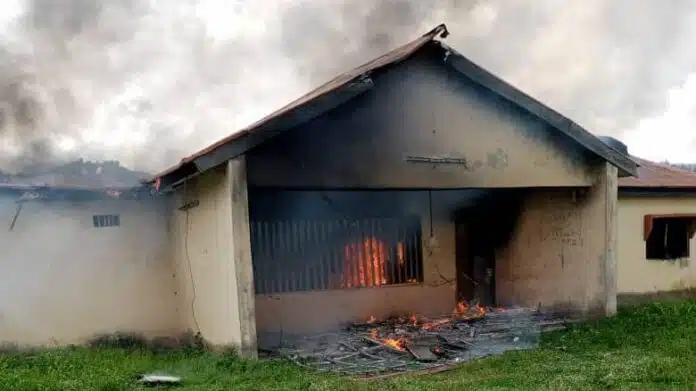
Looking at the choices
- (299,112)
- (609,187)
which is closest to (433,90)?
(299,112)

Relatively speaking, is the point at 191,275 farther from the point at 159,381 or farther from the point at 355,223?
the point at 355,223

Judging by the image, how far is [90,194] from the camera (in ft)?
32.0

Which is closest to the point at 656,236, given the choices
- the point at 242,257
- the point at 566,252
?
the point at 566,252

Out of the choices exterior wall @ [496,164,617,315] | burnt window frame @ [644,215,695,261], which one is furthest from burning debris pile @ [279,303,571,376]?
burnt window frame @ [644,215,695,261]

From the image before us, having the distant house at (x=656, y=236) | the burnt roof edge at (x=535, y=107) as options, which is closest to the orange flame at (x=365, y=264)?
the burnt roof edge at (x=535, y=107)

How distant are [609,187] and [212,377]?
7.14 metres

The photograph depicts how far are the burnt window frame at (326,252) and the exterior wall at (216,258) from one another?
1257mm

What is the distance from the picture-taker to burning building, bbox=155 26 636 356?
7.81 meters

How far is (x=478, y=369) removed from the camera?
7.53 m

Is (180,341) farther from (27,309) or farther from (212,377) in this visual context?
(212,377)

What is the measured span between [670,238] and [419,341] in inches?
270

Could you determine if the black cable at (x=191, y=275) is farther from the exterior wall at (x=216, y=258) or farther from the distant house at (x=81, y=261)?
the distant house at (x=81, y=261)

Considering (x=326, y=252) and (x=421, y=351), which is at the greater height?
(x=326, y=252)

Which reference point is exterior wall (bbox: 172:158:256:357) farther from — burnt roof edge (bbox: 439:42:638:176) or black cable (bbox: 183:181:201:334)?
burnt roof edge (bbox: 439:42:638:176)
